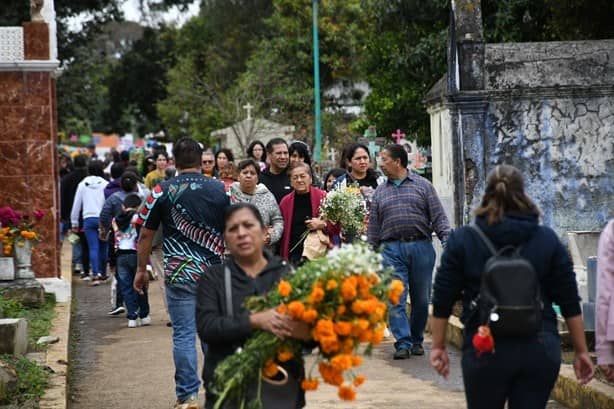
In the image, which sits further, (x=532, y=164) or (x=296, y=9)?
(x=296, y=9)

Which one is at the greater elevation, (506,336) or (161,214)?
(161,214)

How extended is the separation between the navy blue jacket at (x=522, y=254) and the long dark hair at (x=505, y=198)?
35 mm

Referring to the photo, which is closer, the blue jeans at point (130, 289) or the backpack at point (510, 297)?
the backpack at point (510, 297)

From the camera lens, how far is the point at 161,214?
8.73 m

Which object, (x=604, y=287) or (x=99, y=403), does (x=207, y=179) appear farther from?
(x=604, y=287)

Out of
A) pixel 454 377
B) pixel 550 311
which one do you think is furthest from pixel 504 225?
pixel 454 377

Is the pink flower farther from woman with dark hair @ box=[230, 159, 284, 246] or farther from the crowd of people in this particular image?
woman with dark hair @ box=[230, 159, 284, 246]

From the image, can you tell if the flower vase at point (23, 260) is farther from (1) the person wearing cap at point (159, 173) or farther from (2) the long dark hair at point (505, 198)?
(2) the long dark hair at point (505, 198)

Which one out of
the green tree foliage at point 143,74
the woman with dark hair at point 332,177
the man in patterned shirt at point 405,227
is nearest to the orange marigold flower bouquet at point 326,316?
the man in patterned shirt at point 405,227

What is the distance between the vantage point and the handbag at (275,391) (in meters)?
5.52

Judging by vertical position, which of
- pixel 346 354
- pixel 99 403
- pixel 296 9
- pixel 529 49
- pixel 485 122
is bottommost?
pixel 99 403

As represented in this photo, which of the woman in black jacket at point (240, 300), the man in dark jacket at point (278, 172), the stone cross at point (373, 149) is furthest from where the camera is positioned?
the stone cross at point (373, 149)

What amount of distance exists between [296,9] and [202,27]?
16.8 metres

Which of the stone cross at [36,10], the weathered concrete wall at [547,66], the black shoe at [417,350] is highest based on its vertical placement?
the stone cross at [36,10]
